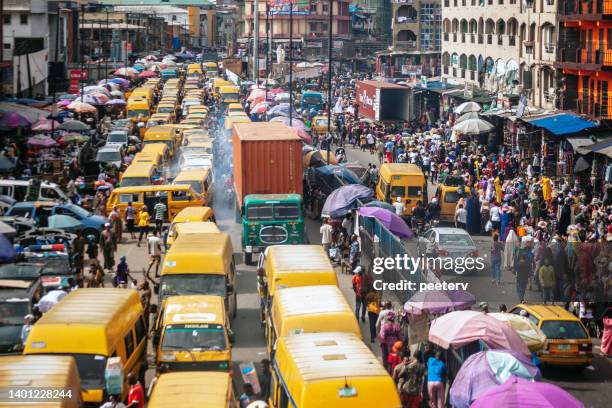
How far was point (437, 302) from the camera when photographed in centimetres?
2072

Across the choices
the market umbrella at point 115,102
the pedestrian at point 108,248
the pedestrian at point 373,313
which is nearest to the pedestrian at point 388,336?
the pedestrian at point 373,313

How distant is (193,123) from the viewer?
58188mm

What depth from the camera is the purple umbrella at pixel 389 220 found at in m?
28.9

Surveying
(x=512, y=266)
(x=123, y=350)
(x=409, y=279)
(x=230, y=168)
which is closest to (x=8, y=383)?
(x=123, y=350)

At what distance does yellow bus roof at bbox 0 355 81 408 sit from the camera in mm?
14523

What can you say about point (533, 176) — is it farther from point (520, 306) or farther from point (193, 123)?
point (520, 306)

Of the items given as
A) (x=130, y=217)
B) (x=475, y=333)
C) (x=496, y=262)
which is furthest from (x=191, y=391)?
(x=130, y=217)

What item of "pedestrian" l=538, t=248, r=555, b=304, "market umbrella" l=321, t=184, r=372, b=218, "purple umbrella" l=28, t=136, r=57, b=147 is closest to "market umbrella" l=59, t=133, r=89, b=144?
"purple umbrella" l=28, t=136, r=57, b=147

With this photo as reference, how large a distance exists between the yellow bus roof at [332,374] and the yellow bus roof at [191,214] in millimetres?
15214

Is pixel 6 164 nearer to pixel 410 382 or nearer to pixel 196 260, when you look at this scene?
pixel 196 260

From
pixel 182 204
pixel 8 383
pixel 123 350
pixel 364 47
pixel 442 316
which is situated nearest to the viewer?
pixel 8 383

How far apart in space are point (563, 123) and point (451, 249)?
17657 mm

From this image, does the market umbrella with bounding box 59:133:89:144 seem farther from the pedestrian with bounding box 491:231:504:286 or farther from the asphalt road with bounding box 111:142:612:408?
the pedestrian with bounding box 491:231:504:286

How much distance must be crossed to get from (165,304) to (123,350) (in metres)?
2.38
